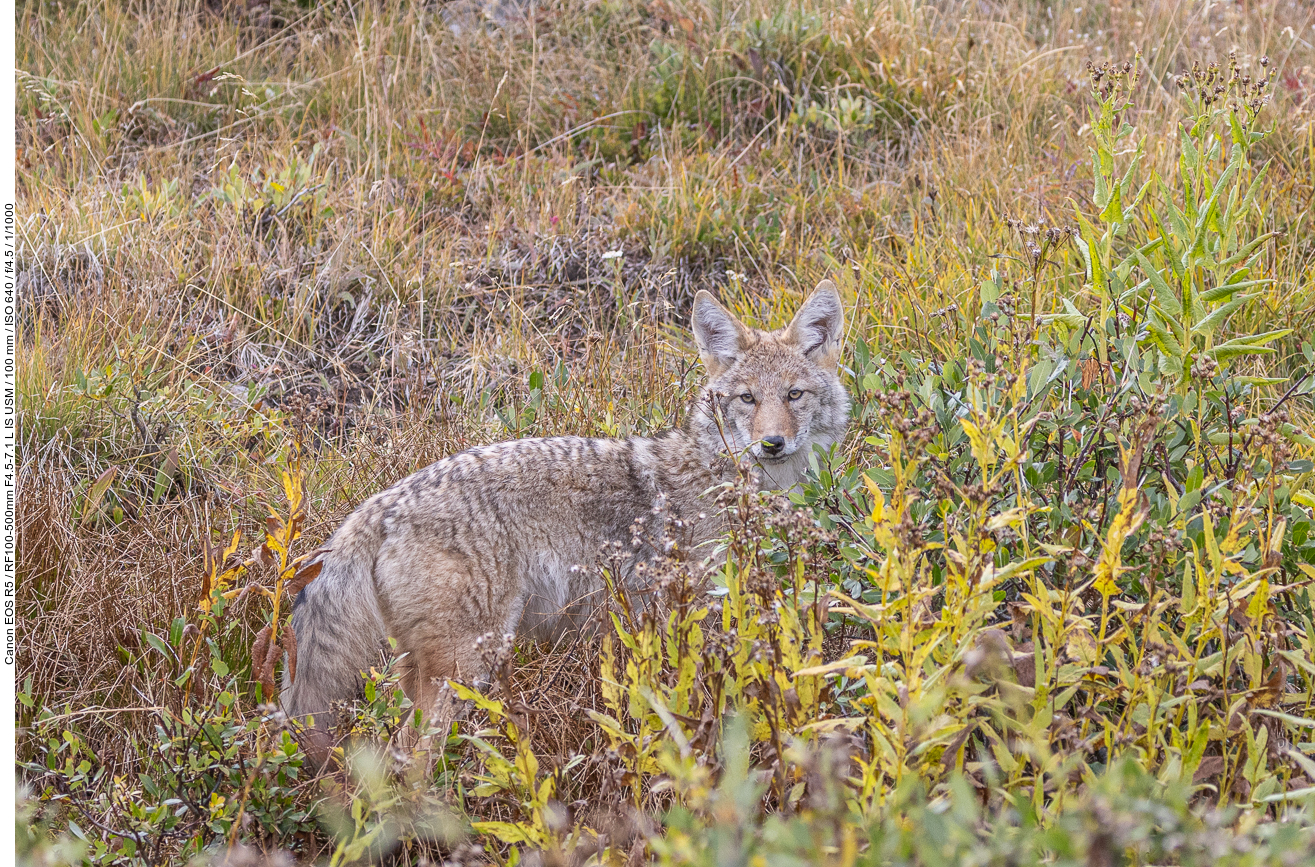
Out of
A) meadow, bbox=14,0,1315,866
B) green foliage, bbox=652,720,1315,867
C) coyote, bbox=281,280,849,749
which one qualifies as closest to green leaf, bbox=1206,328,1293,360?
meadow, bbox=14,0,1315,866

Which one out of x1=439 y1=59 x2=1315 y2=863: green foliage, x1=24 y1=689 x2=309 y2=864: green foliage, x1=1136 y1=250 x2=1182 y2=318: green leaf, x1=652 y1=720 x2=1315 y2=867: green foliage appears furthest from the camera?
x1=1136 y1=250 x2=1182 y2=318: green leaf

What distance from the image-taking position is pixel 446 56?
8078 millimetres

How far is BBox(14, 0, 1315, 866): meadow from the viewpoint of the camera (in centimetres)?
194

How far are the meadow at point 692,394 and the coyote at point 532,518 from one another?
24cm

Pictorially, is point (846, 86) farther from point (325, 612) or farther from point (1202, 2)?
point (325, 612)

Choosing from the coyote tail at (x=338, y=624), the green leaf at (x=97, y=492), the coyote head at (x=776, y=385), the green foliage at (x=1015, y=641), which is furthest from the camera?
the coyote head at (x=776, y=385)

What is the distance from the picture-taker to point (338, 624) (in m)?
3.42

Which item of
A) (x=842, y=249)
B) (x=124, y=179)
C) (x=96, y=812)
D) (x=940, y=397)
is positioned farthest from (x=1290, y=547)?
(x=124, y=179)

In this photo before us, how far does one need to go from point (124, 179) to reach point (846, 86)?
479cm

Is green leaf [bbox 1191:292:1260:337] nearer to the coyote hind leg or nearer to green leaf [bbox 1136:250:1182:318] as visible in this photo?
green leaf [bbox 1136:250:1182:318]

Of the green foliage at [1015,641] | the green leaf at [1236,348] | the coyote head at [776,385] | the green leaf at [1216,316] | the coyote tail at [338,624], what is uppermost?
the green leaf at [1216,316]

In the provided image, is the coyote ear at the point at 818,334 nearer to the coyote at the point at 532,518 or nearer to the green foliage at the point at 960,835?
the coyote at the point at 532,518

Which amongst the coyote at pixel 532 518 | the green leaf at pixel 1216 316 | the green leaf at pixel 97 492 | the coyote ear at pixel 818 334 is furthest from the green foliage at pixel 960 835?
the coyote ear at pixel 818 334

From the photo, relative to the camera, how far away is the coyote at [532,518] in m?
3.42
